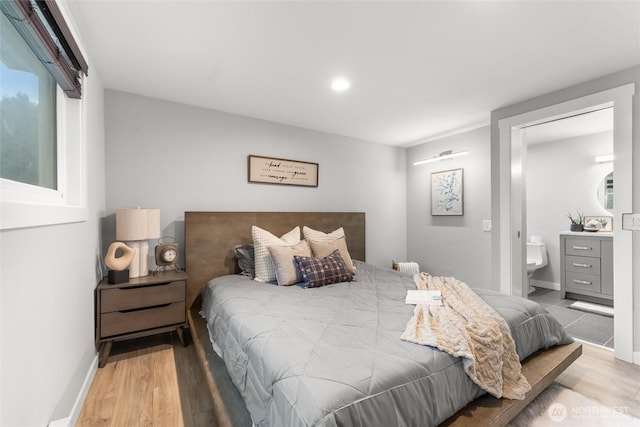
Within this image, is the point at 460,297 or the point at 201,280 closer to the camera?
the point at 460,297

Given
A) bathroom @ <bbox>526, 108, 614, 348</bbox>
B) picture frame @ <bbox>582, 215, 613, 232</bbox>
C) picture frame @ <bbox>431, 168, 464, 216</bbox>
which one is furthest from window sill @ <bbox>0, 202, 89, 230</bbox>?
picture frame @ <bbox>582, 215, 613, 232</bbox>

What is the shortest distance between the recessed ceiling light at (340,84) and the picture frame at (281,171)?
1216mm

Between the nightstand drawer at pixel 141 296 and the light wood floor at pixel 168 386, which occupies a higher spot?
the nightstand drawer at pixel 141 296

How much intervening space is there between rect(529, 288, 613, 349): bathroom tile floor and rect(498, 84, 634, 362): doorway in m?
0.49

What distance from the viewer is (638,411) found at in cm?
167

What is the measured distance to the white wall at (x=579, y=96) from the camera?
2.19 meters

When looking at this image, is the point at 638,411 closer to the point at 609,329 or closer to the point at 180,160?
the point at 609,329

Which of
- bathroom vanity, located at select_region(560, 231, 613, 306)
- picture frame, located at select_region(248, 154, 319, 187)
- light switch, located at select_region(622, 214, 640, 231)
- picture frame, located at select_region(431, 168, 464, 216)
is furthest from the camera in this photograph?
picture frame, located at select_region(431, 168, 464, 216)

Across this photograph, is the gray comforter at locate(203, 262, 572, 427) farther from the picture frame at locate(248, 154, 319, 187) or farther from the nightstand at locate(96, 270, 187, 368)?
the picture frame at locate(248, 154, 319, 187)

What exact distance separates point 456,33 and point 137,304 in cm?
300

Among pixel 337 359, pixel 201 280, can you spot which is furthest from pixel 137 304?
pixel 337 359

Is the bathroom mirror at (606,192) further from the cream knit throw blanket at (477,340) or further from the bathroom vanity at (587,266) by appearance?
Result: the cream knit throw blanket at (477,340)

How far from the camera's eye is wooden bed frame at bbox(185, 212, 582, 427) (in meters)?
1.32

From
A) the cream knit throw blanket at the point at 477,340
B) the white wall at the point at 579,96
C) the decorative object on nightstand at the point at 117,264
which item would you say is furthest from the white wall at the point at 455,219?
the decorative object on nightstand at the point at 117,264
